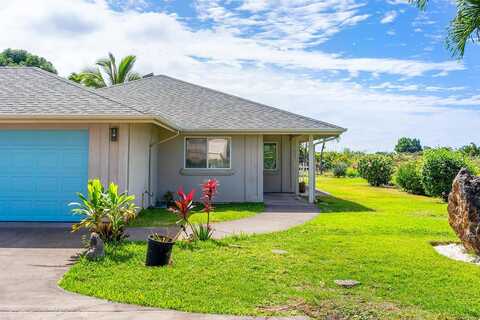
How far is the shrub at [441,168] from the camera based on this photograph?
16297 mm

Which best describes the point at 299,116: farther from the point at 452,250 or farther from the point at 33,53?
the point at 33,53

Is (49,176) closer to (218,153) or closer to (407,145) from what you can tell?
(218,153)

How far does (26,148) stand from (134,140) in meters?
2.72

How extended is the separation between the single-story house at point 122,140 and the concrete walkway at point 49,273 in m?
1.17

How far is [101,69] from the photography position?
31094 mm

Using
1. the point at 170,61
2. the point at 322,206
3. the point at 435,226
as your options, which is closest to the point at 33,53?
the point at 170,61

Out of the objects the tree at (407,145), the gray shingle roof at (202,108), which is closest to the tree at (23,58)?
the gray shingle roof at (202,108)

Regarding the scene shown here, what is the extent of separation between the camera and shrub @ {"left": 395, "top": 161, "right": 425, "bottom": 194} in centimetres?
2042

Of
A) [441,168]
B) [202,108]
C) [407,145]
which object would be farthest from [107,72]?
[407,145]

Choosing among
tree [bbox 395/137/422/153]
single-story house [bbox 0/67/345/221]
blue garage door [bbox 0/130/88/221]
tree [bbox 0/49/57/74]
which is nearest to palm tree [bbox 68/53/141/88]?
tree [bbox 0/49/57/74]

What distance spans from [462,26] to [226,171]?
30.6ft

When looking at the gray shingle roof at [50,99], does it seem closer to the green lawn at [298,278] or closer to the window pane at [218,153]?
the green lawn at [298,278]

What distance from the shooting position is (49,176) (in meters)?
9.82

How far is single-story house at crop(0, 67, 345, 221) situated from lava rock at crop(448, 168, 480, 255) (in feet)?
22.1
